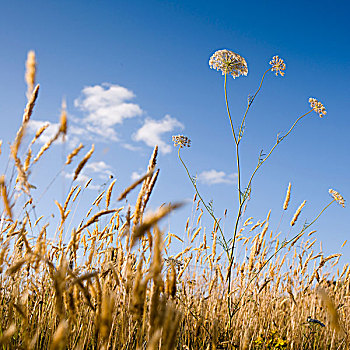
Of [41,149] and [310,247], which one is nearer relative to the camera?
[41,149]

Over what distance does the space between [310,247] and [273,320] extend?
1.16m

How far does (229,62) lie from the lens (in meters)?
3.27

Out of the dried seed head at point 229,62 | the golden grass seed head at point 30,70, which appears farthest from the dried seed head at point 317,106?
the golden grass seed head at point 30,70

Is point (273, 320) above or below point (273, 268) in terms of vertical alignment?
below

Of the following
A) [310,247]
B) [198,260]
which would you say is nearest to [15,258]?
[198,260]

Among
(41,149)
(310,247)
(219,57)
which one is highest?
(219,57)

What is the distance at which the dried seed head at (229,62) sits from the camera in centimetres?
328

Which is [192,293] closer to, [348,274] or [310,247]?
[310,247]

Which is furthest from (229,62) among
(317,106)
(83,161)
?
(83,161)

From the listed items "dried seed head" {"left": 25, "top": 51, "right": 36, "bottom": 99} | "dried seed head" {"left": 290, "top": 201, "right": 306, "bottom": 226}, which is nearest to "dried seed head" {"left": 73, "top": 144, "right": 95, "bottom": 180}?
"dried seed head" {"left": 25, "top": 51, "right": 36, "bottom": 99}

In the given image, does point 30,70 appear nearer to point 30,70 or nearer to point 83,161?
point 30,70

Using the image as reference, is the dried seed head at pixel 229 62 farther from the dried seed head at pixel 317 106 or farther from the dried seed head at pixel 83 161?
the dried seed head at pixel 83 161

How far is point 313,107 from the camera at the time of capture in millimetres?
3305

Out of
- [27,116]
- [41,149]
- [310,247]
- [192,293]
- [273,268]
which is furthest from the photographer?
[310,247]
